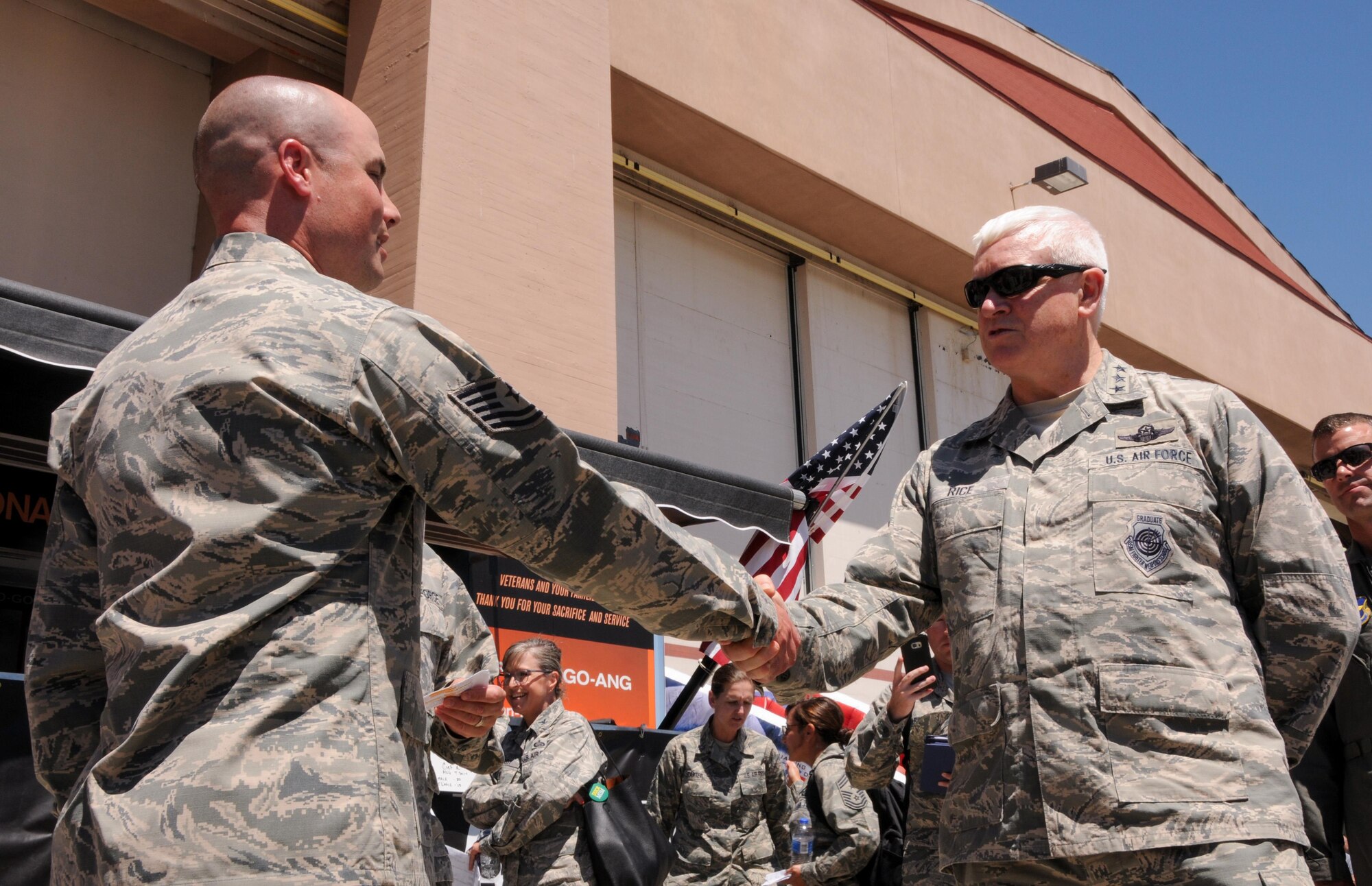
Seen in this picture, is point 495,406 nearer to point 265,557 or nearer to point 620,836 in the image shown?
point 265,557

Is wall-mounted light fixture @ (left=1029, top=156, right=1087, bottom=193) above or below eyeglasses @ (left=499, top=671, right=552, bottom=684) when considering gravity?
above

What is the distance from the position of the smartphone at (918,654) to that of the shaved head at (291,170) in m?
3.26

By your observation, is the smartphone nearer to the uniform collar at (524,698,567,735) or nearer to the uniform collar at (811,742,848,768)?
the uniform collar at (811,742,848,768)

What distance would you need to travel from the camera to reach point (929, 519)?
3316 millimetres

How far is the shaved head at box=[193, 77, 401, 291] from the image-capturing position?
7.84 ft

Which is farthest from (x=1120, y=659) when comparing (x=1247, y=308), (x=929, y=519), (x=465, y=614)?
(x=1247, y=308)

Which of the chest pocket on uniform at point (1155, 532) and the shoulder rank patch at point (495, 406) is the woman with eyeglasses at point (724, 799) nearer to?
the chest pocket on uniform at point (1155, 532)

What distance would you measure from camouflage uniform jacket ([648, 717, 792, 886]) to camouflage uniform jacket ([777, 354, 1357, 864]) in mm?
4312

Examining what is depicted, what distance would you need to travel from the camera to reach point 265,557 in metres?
1.95

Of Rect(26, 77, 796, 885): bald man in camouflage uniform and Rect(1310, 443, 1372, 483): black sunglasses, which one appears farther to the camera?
Rect(1310, 443, 1372, 483): black sunglasses

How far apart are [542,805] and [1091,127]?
15.1 m

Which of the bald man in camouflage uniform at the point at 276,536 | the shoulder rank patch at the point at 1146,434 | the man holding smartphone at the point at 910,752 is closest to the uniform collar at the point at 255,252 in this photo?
the bald man in camouflage uniform at the point at 276,536

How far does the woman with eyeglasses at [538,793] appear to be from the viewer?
6.18 m

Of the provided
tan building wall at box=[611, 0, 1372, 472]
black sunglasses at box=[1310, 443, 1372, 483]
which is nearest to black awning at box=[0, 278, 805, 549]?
black sunglasses at box=[1310, 443, 1372, 483]
